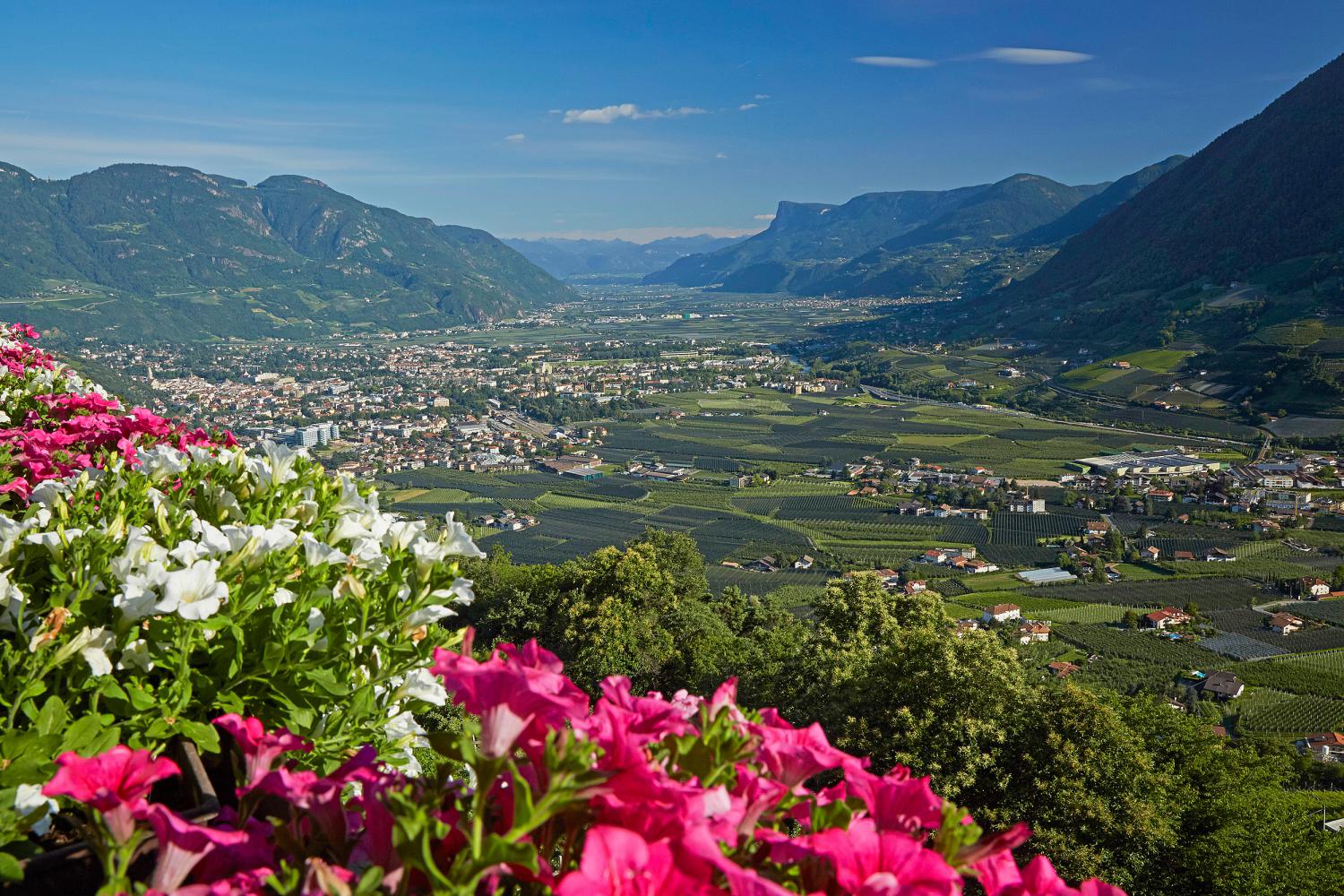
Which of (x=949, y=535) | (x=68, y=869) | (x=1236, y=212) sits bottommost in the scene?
(x=949, y=535)

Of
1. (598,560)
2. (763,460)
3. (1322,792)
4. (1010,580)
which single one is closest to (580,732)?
(598,560)

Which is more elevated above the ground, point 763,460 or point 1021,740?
point 1021,740

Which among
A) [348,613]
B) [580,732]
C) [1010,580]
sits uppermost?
[580,732]

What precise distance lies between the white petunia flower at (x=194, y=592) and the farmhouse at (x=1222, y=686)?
30.3 metres

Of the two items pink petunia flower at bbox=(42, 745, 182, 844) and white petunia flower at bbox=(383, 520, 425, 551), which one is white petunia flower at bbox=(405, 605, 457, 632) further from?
pink petunia flower at bbox=(42, 745, 182, 844)

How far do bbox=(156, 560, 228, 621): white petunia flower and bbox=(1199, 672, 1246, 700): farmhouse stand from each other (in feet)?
99.4

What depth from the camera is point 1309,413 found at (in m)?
68.2

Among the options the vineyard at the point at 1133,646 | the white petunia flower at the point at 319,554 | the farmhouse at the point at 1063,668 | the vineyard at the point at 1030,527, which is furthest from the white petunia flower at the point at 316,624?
the vineyard at the point at 1030,527

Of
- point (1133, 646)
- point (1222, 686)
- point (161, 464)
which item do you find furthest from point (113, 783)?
point (1133, 646)

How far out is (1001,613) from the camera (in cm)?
3247

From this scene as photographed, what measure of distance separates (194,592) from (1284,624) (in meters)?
40.3

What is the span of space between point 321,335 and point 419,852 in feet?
625

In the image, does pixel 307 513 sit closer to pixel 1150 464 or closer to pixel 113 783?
pixel 113 783

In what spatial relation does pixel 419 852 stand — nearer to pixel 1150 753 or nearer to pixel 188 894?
pixel 188 894
